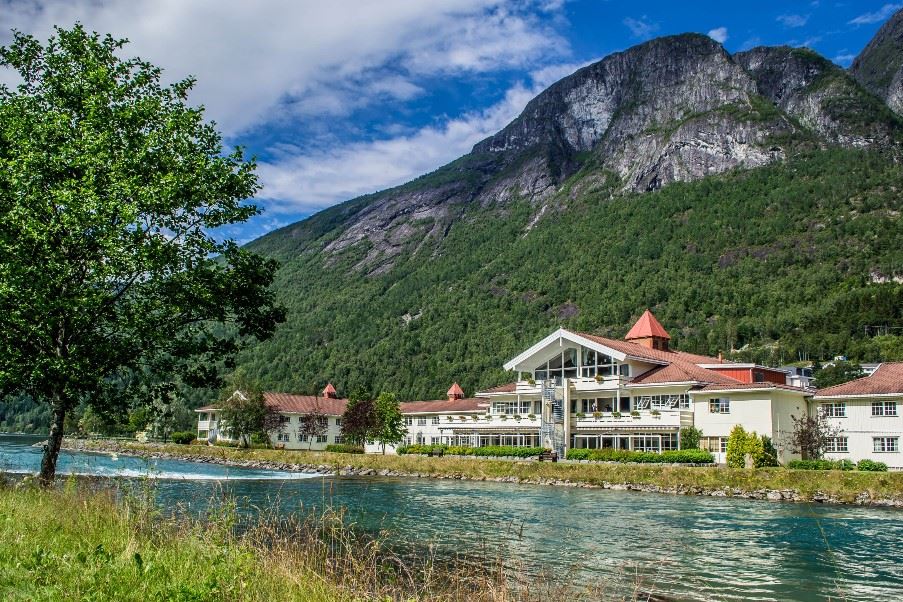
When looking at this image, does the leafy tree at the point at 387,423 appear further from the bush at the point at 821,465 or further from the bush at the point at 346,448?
the bush at the point at 821,465

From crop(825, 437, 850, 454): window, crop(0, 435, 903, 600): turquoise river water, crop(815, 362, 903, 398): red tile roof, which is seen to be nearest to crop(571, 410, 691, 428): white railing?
crop(825, 437, 850, 454): window

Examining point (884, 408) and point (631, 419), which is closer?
point (884, 408)

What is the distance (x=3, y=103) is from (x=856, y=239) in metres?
136

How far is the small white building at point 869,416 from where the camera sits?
40.0 metres

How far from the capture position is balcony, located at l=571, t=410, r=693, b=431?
4556 cm

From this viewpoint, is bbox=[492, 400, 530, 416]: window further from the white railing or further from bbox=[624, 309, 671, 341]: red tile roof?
bbox=[624, 309, 671, 341]: red tile roof

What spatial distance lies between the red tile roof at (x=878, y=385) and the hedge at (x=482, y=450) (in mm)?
20157

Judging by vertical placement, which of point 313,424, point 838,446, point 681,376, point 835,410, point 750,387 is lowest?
point 313,424

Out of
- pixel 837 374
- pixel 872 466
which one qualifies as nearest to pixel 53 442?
pixel 872 466

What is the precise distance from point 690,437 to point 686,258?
318ft

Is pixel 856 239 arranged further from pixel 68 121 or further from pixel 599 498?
pixel 68 121

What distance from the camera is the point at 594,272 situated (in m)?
142

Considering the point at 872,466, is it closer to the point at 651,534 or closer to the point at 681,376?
the point at 681,376

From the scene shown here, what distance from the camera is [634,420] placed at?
A: 1885 inches
